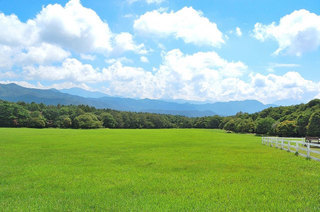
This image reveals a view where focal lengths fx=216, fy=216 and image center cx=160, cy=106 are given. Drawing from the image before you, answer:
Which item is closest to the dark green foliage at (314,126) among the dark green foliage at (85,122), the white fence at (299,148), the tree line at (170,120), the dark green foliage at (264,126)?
the tree line at (170,120)

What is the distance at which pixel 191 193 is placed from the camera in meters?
8.60

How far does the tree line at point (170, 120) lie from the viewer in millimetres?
64650

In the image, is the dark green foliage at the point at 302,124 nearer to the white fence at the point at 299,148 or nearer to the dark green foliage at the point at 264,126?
the dark green foliage at the point at 264,126

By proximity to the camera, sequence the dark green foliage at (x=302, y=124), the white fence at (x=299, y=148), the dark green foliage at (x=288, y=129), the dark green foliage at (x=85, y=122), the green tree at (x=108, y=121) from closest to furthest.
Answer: the white fence at (x=299, y=148), the dark green foliage at (x=302, y=124), the dark green foliage at (x=288, y=129), the dark green foliage at (x=85, y=122), the green tree at (x=108, y=121)

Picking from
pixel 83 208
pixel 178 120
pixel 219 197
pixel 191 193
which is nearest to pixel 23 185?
pixel 83 208

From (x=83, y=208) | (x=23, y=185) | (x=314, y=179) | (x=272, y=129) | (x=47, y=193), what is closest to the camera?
(x=83, y=208)

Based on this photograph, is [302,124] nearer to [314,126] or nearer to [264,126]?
[314,126]

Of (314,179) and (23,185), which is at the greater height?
(314,179)

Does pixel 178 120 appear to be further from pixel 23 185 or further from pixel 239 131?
pixel 23 185

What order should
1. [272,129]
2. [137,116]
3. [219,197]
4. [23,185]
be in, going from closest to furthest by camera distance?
[219,197] → [23,185] → [272,129] → [137,116]

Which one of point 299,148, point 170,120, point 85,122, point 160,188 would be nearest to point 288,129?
point 299,148

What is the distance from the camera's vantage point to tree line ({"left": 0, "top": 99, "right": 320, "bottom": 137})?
64.7m

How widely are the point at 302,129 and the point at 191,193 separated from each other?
215ft

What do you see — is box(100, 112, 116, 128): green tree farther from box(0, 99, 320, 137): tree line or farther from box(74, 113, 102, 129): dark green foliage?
box(74, 113, 102, 129): dark green foliage
